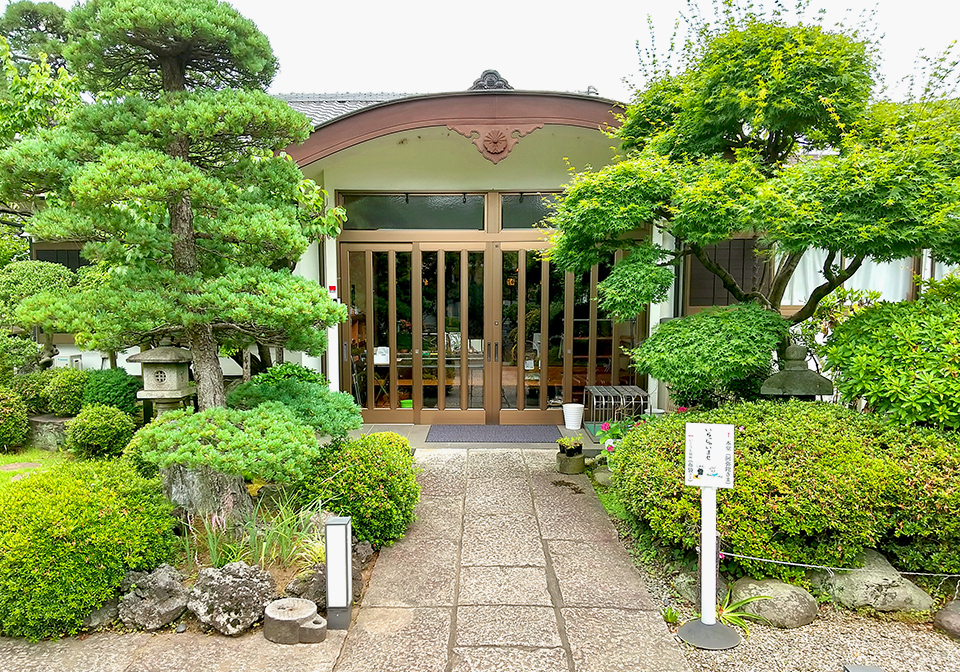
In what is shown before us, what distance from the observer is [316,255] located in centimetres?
772

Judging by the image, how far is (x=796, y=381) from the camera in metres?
4.63

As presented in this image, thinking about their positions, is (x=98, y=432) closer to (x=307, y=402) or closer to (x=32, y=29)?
(x=307, y=402)

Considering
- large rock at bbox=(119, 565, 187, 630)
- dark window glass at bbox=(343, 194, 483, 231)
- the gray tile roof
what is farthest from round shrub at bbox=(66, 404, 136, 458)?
the gray tile roof

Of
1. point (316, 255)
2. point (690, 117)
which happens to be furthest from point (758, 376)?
point (316, 255)

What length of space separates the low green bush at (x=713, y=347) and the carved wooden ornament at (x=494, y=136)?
291 centimetres

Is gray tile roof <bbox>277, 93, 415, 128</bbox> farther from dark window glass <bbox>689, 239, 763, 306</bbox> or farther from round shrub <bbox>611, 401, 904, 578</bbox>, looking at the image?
round shrub <bbox>611, 401, 904, 578</bbox>

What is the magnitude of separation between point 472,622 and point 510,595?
13.8 inches

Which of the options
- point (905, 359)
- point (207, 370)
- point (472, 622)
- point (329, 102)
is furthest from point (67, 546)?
point (329, 102)

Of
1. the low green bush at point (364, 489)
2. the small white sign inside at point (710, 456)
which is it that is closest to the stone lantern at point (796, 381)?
the small white sign inside at point (710, 456)

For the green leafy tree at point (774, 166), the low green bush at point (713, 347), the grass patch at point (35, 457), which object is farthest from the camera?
the grass patch at point (35, 457)

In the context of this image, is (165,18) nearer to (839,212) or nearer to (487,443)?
(839,212)

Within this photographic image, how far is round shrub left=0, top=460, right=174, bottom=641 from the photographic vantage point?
108 inches

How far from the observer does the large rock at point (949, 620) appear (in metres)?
2.91

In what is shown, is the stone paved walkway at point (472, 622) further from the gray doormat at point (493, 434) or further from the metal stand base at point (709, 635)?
the gray doormat at point (493, 434)
